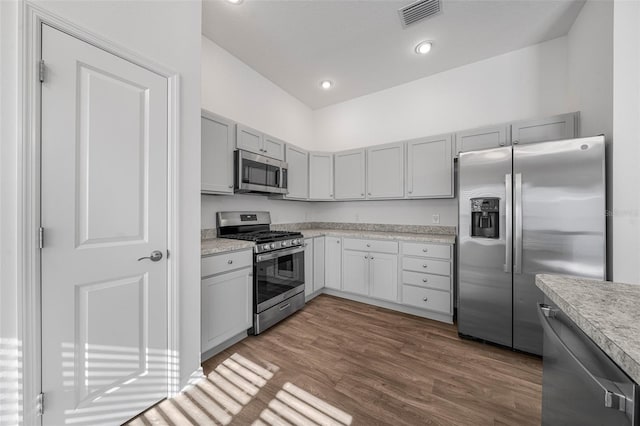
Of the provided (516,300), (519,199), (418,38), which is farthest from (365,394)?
(418,38)

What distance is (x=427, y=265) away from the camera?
111 inches

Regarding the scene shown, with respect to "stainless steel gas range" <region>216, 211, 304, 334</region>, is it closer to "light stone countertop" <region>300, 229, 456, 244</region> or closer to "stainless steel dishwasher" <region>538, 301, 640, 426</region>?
"light stone countertop" <region>300, 229, 456, 244</region>

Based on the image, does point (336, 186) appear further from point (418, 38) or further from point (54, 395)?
point (54, 395)

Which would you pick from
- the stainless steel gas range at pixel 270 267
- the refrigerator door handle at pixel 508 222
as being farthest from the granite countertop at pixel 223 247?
the refrigerator door handle at pixel 508 222

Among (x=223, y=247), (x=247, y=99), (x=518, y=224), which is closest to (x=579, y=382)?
(x=518, y=224)

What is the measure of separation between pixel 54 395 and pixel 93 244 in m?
0.74

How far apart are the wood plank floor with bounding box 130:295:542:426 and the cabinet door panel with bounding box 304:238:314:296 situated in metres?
0.64

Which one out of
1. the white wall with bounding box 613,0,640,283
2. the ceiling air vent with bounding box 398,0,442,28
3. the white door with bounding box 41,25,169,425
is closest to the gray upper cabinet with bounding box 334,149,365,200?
the ceiling air vent with bounding box 398,0,442,28

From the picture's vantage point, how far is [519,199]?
2.11 m

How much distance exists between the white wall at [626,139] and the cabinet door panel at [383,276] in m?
1.80

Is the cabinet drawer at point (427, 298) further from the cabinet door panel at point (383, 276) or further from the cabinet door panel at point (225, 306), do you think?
the cabinet door panel at point (225, 306)

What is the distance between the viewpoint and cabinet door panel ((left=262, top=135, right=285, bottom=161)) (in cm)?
301

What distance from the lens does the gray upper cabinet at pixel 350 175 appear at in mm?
3617

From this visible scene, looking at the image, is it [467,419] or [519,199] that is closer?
[467,419]
